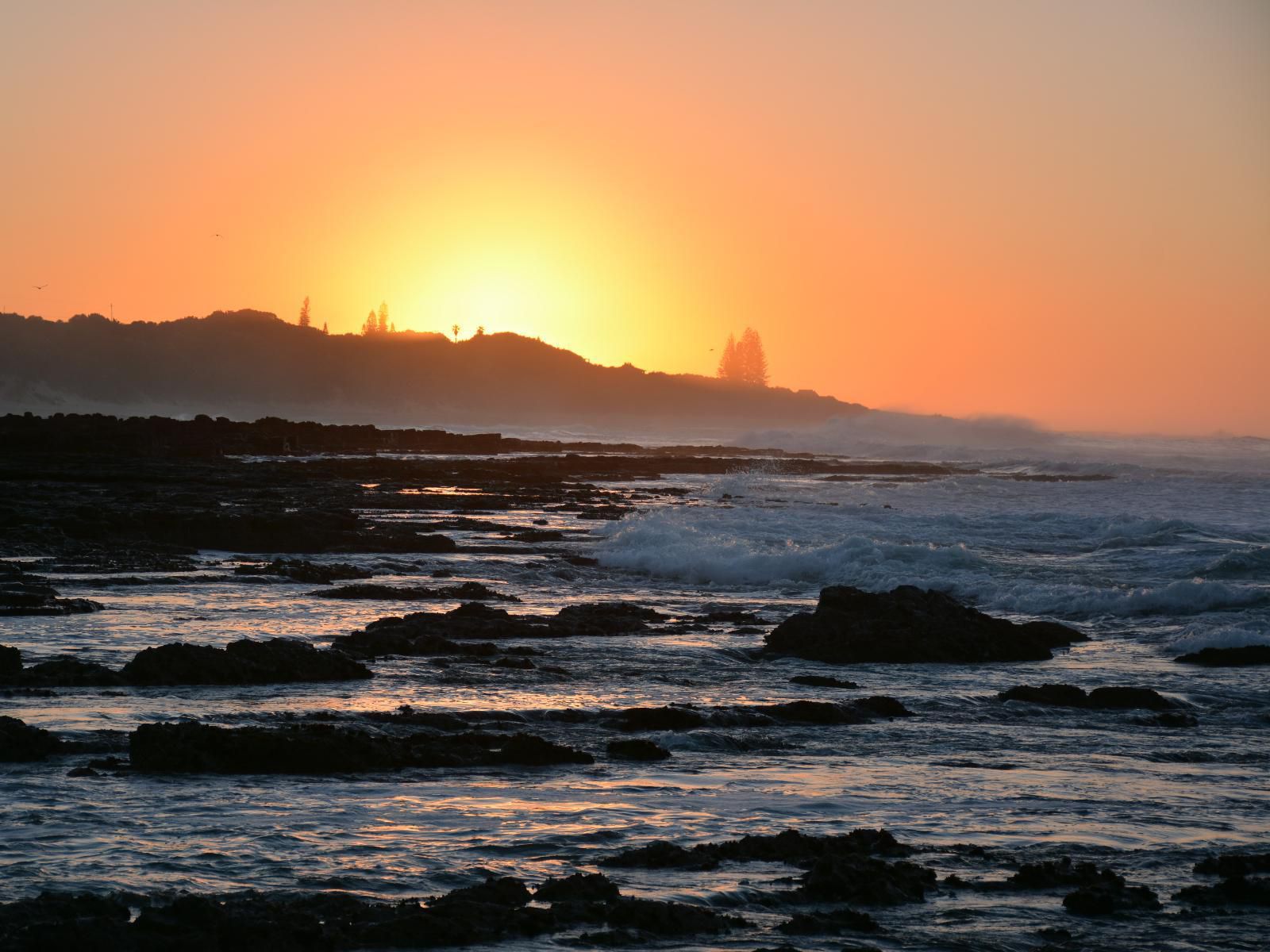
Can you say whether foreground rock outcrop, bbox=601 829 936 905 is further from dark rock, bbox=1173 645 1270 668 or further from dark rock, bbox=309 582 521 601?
dark rock, bbox=309 582 521 601

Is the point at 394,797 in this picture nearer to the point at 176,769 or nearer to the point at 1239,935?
the point at 176,769

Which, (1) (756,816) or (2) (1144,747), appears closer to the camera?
(1) (756,816)

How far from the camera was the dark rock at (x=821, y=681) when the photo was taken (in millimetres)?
11406

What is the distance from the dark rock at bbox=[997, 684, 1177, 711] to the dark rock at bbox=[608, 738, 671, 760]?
12.2 ft

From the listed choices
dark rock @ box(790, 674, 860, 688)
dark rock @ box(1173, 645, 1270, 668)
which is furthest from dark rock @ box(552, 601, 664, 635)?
dark rock @ box(1173, 645, 1270, 668)

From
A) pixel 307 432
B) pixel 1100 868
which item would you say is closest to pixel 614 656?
pixel 1100 868

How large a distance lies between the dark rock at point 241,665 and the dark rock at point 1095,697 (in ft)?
17.5

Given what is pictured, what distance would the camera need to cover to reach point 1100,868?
625 cm

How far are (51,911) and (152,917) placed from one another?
15.5 inches

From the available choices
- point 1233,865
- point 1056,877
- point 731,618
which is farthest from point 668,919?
point 731,618

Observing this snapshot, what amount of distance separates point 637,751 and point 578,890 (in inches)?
112

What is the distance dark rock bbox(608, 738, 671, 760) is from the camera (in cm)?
845

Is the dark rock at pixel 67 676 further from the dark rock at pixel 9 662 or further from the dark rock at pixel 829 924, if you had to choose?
the dark rock at pixel 829 924

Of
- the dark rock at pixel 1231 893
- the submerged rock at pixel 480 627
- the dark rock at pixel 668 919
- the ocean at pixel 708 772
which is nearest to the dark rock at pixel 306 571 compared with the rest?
the ocean at pixel 708 772
